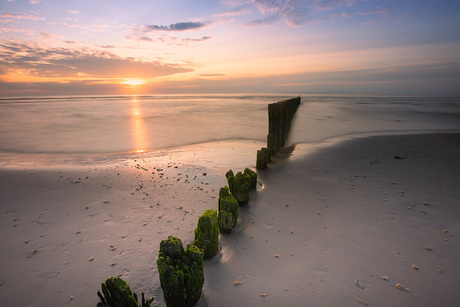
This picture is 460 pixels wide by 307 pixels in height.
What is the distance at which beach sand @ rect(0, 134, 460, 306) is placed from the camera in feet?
10.7

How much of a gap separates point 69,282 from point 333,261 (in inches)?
160

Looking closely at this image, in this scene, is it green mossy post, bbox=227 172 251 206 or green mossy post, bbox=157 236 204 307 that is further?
green mossy post, bbox=227 172 251 206

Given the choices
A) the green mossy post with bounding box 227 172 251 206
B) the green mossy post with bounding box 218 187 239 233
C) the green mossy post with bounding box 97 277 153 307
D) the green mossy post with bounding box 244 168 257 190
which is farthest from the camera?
the green mossy post with bounding box 244 168 257 190

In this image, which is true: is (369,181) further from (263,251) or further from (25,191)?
(25,191)

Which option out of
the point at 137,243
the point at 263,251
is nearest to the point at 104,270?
the point at 137,243

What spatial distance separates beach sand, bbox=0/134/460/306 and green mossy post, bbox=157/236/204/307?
0.99 ft

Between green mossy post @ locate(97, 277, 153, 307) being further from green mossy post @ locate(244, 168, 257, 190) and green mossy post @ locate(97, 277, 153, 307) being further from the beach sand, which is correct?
green mossy post @ locate(244, 168, 257, 190)

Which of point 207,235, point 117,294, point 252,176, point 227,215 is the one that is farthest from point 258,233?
point 117,294

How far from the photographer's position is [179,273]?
2.80m

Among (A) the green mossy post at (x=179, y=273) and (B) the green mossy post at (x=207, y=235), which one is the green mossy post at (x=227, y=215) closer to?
(B) the green mossy post at (x=207, y=235)

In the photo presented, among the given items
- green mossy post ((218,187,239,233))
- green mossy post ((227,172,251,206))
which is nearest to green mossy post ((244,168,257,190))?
green mossy post ((227,172,251,206))

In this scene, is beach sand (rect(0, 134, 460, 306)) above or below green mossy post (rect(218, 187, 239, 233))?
below

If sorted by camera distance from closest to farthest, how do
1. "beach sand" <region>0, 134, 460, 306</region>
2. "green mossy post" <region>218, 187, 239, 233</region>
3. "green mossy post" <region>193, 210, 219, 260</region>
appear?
"beach sand" <region>0, 134, 460, 306</region> → "green mossy post" <region>193, 210, 219, 260</region> → "green mossy post" <region>218, 187, 239, 233</region>

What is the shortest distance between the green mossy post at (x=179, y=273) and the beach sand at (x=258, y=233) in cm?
30
